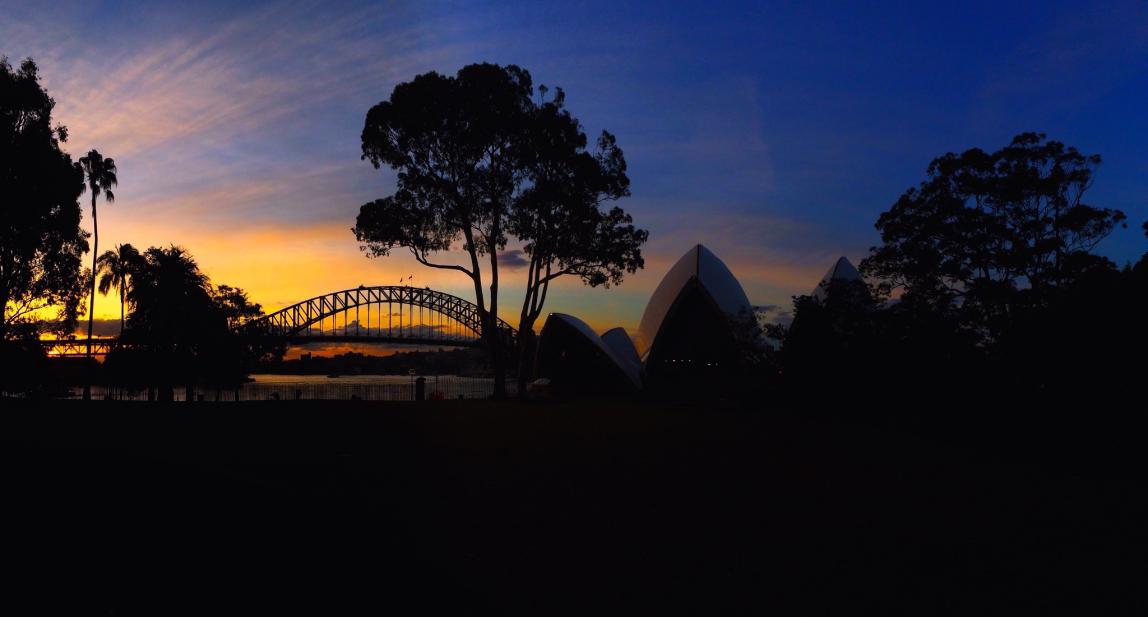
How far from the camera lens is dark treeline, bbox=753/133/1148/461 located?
53.2 feet

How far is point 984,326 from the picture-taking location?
1054 inches

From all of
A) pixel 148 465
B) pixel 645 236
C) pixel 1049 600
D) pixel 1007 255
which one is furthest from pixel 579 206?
pixel 1049 600

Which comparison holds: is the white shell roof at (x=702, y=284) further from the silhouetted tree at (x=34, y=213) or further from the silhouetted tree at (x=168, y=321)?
the silhouetted tree at (x=34, y=213)

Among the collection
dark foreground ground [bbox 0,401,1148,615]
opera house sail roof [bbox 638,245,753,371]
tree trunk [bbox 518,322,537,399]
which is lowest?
dark foreground ground [bbox 0,401,1148,615]

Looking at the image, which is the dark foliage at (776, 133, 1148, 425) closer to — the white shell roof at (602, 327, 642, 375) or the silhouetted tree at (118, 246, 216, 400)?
the white shell roof at (602, 327, 642, 375)

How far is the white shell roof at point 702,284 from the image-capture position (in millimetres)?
48719

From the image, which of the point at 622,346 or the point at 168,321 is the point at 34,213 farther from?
the point at 622,346

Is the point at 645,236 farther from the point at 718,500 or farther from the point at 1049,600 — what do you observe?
the point at 1049,600

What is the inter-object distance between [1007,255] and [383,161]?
2427 centimetres

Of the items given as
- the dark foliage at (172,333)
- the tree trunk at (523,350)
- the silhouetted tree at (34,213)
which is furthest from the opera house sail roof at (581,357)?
the silhouetted tree at (34,213)

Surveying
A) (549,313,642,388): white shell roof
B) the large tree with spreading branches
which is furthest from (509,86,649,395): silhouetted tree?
(549,313,642,388): white shell roof

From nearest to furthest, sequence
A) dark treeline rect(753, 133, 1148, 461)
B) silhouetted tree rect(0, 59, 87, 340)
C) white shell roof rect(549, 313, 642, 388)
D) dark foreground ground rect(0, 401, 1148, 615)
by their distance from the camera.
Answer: dark foreground ground rect(0, 401, 1148, 615) → dark treeline rect(753, 133, 1148, 461) → silhouetted tree rect(0, 59, 87, 340) → white shell roof rect(549, 313, 642, 388)

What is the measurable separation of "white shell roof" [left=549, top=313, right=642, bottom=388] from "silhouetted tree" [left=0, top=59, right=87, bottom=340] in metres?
24.6

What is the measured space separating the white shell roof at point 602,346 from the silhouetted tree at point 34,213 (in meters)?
24.6
